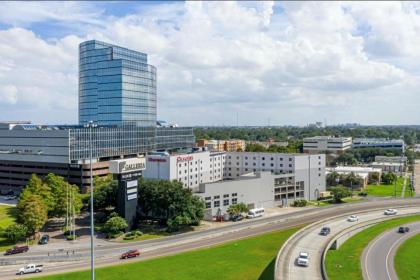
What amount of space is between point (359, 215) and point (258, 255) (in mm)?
39012

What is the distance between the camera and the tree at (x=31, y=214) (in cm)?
8375

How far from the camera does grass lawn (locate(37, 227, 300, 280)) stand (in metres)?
62.0

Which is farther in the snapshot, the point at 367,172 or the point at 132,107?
the point at 132,107

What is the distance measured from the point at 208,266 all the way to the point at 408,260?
92.8 feet

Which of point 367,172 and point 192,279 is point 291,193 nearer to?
point 367,172

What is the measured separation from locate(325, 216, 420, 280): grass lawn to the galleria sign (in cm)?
4416

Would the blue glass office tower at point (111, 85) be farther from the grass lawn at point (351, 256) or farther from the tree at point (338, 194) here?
the grass lawn at point (351, 256)

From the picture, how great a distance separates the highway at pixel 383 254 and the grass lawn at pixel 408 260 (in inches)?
28.4

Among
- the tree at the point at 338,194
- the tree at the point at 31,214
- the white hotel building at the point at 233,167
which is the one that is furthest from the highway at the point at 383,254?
the tree at the point at 31,214

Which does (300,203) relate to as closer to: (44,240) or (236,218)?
(236,218)

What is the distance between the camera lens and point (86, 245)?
80.7 metres

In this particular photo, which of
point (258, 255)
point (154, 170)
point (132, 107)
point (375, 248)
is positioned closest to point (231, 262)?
point (258, 255)

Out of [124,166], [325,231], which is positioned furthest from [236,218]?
[124,166]

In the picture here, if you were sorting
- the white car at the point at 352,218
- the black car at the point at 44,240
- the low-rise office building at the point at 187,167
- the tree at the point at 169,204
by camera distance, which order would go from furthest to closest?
the low-rise office building at the point at 187,167
the white car at the point at 352,218
the tree at the point at 169,204
the black car at the point at 44,240
